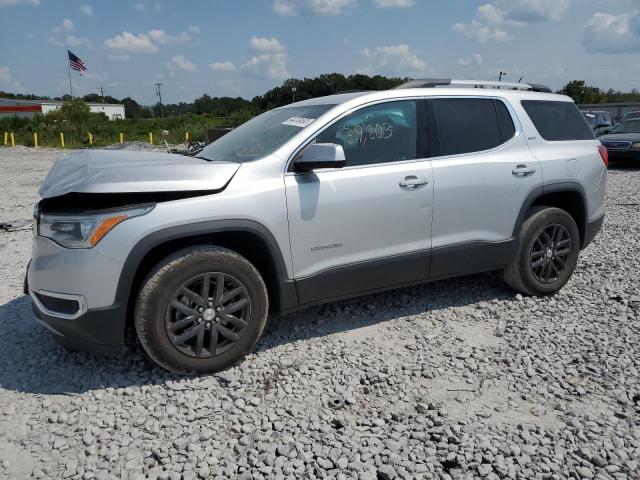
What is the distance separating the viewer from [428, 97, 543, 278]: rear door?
153 inches

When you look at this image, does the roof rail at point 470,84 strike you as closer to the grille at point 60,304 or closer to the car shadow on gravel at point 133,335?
the car shadow on gravel at point 133,335

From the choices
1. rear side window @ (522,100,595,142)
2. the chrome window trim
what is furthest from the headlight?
rear side window @ (522,100,595,142)

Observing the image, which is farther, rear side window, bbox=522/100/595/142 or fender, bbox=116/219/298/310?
rear side window, bbox=522/100/595/142

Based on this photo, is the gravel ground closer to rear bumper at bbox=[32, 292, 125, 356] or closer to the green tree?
rear bumper at bbox=[32, 292, 125, 356]

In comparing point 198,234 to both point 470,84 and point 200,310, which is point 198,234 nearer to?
point 200,310

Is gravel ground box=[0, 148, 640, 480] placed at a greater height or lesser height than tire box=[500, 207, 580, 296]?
lesser

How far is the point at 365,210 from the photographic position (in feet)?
11.6

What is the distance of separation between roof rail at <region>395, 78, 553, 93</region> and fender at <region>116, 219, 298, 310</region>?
5.96 feet

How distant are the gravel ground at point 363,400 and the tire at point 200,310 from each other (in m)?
0.17

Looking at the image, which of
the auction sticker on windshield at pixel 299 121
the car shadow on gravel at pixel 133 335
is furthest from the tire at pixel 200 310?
the auction sticker on windshield at pixel 299 121

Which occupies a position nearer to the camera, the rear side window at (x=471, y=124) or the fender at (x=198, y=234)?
the fender at (x=198, y=234)

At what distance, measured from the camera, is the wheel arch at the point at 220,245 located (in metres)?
2.94

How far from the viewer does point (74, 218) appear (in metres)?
2.89

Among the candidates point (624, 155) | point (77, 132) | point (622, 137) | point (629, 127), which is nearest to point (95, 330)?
point (624, 155)
